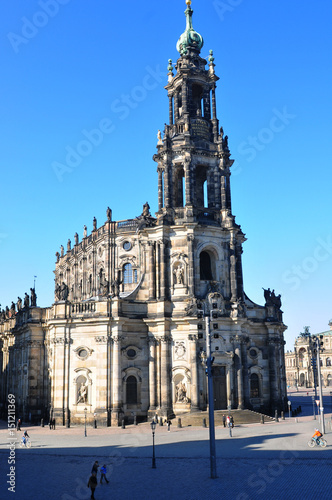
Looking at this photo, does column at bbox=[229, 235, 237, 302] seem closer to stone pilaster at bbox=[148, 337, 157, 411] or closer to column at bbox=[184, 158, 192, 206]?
column at bbox=[184, 158, 192, 206]

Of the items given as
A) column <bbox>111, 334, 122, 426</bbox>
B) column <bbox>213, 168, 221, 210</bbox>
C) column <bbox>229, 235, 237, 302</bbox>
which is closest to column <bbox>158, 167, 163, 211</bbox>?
column <bbox>213, 168, 221, 210</bbox>

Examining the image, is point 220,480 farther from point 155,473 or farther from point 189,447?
point 189,447

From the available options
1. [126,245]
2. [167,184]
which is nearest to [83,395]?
[126,245]

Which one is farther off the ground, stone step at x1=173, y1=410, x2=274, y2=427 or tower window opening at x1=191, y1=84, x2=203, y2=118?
tower window opening at x1=191, y1=84, x2=203, y2=118

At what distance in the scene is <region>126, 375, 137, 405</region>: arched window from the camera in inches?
1925

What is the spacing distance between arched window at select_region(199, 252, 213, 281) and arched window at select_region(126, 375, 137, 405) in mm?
12967

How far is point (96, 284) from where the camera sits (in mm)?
66500

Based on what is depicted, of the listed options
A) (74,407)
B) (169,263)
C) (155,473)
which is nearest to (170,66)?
(169,263)

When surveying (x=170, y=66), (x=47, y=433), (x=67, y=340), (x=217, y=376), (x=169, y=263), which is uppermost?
(x=170, y=66)

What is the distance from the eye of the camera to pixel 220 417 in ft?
151

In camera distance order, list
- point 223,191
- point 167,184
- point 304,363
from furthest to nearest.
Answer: point 304,363 < point 223,191 < point 167,184

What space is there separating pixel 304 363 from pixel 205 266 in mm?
108189

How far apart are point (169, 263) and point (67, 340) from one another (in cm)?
1266

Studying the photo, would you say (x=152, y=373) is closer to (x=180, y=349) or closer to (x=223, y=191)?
(x=180, y=349)
